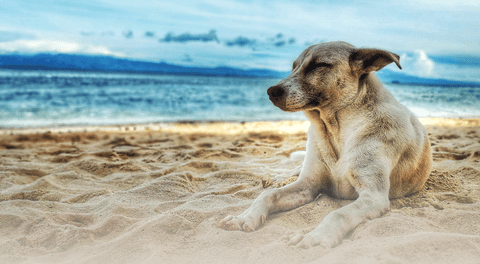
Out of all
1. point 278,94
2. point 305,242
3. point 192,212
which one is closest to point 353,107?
point 278,94

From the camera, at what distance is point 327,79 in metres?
2.65

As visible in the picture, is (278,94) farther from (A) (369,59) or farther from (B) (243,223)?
(B) (243,223)

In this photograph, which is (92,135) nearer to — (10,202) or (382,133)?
(10,202)

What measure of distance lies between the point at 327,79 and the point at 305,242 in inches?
49.1

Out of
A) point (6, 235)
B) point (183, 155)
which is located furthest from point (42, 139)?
point (6, 235)

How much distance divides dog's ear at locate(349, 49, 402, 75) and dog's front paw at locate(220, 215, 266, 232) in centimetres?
140

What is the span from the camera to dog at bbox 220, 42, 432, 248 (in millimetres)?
2580

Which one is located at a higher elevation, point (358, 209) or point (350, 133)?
point (350, 133)

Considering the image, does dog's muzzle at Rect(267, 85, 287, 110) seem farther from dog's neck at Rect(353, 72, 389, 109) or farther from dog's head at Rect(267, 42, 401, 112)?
dog's neck at Rect(353, 72, 389, 109)

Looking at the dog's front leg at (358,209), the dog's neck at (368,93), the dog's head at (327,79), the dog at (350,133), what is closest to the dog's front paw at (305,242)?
the dog's front leg at (358,209)

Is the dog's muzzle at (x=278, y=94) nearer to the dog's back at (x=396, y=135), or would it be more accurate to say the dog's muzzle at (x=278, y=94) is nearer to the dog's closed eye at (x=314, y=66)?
the dog's closed eye at (x=314, y=66)

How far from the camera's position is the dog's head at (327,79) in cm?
262

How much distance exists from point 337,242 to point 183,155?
3.80 m

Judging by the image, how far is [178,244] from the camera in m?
2.44
